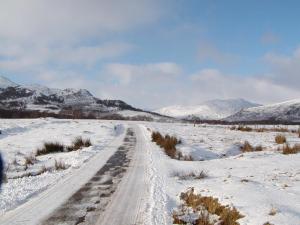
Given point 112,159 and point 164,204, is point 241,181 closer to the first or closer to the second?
Result: point 164,204

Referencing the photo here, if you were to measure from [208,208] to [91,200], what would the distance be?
2725 millimetres

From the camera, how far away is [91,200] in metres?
9.39

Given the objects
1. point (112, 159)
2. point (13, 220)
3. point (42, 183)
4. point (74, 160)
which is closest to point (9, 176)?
point (42, 183)

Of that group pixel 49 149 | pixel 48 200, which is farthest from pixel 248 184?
pixel 49 149

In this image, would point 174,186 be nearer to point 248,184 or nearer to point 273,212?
point 248,184

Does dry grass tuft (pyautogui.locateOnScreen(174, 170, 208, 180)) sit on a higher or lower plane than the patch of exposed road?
higher

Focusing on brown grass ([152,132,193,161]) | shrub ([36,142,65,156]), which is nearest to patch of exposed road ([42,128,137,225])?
brown grass ([152,132,193,161])

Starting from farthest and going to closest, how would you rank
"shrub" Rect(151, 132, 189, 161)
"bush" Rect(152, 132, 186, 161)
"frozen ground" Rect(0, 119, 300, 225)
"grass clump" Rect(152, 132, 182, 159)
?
"grass clump" Rect(152, 132, 182, 159) < "bush" Rect(152, 132, 186, 161) < "shrub" Rect(151, 132, 189, 161) < "frozen ground" Rect(0, 119, 300, 225)

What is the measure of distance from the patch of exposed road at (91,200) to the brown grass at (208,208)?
170 centimetres

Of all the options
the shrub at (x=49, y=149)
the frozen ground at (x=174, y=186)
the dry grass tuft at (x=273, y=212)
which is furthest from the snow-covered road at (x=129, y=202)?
the shrub at (x=49, y=149)

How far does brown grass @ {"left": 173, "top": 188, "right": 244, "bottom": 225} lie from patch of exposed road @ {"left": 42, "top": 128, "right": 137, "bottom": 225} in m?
1.70

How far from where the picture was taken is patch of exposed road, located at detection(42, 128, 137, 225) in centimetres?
783

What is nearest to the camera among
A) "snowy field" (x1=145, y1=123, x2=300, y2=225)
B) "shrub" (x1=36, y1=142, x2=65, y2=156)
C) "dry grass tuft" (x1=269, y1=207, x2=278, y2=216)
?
"dry grass tuft" (x1=269, y1=207, x2=278, y2=216)

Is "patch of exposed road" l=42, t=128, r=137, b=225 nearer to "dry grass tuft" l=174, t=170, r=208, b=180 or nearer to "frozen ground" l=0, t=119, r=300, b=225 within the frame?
"frozen ground" l=0, t=119, r=300, b=225
